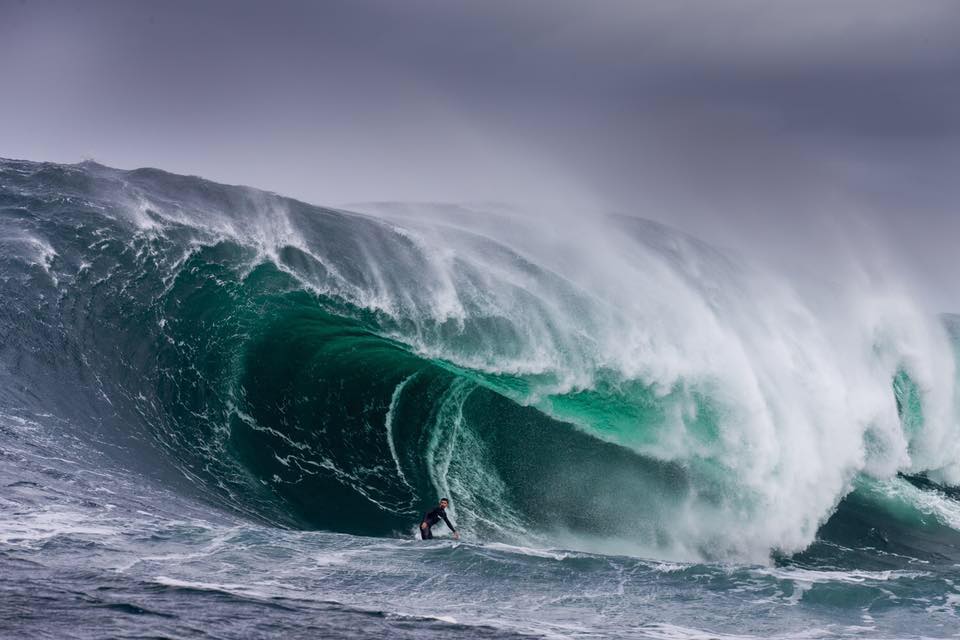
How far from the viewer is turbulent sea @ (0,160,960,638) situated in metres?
7.62

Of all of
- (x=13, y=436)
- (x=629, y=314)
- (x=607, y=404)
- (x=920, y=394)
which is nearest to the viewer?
(x=13, y=436)

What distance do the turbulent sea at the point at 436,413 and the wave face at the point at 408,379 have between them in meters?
0.04

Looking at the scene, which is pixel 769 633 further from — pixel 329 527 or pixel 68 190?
pixel 68 190

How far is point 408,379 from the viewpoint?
13562mm

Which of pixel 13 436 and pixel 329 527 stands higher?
pixel 13 436

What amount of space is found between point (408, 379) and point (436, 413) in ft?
2.46

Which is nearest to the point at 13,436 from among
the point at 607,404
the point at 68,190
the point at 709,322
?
the point at 68,190

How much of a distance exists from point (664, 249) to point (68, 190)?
43.8ft

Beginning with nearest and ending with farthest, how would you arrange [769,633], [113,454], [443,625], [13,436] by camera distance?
[443,625]
[769,633]
[13,436]
[113,454]

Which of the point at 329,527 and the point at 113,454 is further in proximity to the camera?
the point at 329,527

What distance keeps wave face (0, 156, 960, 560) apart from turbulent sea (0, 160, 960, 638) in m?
0.04

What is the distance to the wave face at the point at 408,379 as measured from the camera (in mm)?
11180

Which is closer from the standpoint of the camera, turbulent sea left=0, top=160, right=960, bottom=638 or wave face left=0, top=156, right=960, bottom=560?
turbulent sea left=0, top=160, right=960, bottom=638

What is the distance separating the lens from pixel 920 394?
1862 centimetres
